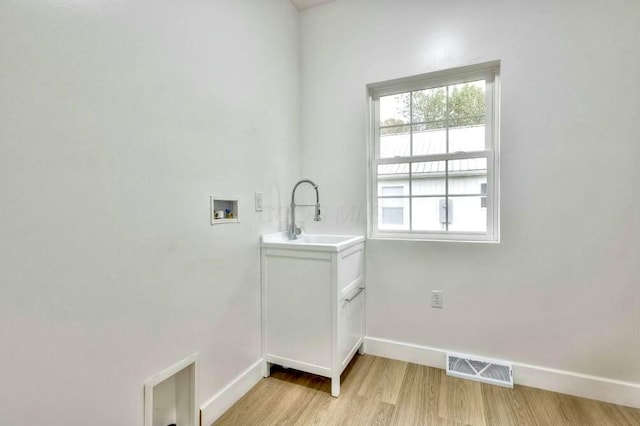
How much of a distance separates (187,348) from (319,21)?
246 cm

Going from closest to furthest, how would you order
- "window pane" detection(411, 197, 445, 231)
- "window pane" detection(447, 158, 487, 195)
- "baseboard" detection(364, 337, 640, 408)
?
"baseboard" detection(364, 337, 640, 408), "window pane" detection(447, 158, 487, 195), "window pane" detection(411, 197, 445, 231)

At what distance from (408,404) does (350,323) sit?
1.75 ft

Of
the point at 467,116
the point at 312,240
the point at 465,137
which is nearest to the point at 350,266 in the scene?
the point at 312,240

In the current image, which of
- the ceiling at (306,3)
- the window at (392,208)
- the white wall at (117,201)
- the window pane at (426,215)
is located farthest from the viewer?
the ceiling at (306,3)

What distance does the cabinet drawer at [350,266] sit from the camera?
170cm

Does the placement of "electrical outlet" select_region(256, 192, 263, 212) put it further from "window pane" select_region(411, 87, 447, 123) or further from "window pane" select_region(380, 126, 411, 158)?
"window pane" select_region(411, 87, 447, 123)

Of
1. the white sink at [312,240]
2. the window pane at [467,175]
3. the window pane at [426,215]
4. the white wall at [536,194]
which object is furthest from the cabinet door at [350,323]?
the window pane at [467,175]

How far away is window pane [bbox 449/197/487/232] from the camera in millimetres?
1926

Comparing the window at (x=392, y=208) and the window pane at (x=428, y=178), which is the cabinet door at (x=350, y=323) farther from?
the window pane at (x=428, y=178)

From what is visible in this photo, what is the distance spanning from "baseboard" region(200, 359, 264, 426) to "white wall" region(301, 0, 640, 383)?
89 cm

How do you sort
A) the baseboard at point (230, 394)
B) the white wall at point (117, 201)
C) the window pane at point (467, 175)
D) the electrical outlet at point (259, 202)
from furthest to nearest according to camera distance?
the window pane at point (467, 175) < the electrical outlet at point (259, 202) < the baseboard at point (230, 394) < the white wall at point (117, 201)

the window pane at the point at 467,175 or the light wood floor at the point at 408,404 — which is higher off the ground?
the window pane at the point at 467,175

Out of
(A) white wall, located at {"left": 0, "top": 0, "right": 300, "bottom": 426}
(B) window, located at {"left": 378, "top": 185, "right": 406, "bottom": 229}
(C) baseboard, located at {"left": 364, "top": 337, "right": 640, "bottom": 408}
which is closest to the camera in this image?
(A) white wall, located at {"left": 0, "top": 0, "right": 300, "bottom": 426}

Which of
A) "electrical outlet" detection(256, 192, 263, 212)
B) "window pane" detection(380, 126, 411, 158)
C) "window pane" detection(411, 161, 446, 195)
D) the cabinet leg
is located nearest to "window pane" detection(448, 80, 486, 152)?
"window pane" detection(411, 161, 446, 195)
